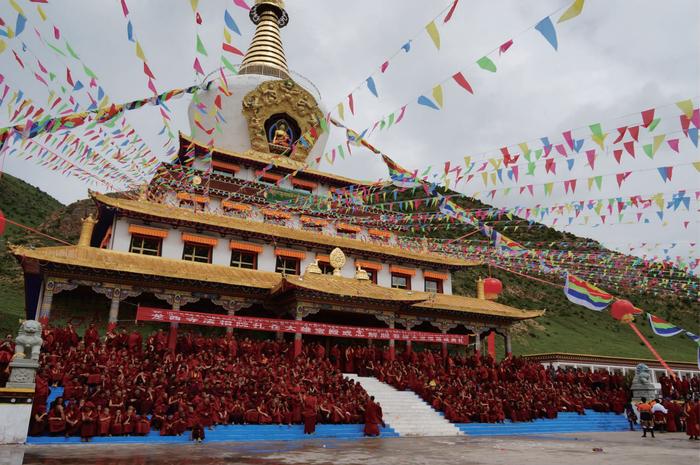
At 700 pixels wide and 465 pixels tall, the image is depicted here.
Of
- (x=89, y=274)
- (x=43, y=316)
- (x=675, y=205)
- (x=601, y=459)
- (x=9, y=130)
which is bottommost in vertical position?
(x=601, y=459)

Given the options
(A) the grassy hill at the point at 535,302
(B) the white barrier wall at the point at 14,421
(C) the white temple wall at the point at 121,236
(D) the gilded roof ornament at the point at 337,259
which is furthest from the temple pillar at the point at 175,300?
(A) the grassy hill at the point at 535,302

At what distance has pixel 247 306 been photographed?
19312mm

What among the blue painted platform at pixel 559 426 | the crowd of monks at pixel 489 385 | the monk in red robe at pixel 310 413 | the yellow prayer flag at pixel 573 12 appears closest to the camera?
the yellow prayer flag at pixel 573 12

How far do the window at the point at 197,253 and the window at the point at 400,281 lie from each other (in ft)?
29.7

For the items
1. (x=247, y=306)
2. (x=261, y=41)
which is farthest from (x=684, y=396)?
→ (x=261, y=41)

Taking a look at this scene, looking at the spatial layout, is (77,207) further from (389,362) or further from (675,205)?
(675,205)

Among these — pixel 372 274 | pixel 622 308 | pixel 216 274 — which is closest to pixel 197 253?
pixel 216 274

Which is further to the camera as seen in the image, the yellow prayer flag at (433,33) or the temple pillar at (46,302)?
the temple pillar at (46,302)

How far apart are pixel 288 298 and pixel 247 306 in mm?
1743

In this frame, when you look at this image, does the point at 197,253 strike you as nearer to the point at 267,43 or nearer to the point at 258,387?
the point at 258,387

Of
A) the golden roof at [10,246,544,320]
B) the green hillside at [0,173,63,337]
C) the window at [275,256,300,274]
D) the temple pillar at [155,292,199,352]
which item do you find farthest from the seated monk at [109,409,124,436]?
the green hillside at [0,173,63,337]

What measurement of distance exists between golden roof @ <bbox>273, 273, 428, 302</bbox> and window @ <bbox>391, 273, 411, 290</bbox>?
2.48m

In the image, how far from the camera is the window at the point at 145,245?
1986 centimetres

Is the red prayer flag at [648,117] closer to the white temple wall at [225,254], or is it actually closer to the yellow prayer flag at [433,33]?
the yellow prayer flag at [433,33]
